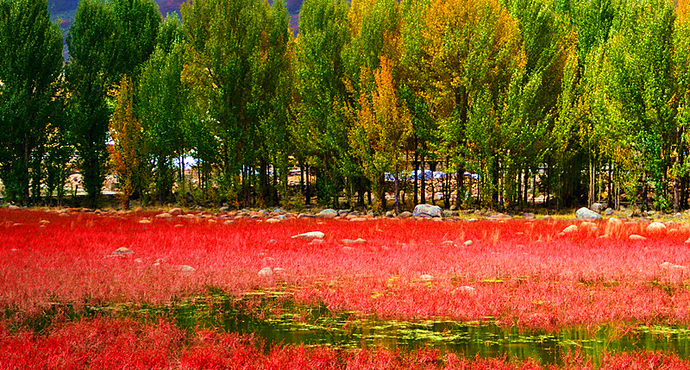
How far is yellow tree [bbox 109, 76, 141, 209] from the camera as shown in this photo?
→ 35781 mm

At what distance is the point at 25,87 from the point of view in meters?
36.1

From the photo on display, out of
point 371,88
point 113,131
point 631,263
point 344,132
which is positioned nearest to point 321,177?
point 344,132

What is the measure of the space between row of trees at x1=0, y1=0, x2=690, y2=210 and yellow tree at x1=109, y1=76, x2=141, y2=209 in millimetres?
116

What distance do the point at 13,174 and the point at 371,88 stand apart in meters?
22.4

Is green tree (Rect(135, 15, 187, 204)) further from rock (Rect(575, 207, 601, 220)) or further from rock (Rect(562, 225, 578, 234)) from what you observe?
rock (Rect(562, 225, 578, 234))

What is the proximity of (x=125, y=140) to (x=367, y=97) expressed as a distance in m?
14.8

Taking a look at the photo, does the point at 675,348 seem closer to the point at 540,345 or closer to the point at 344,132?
the point at 540,345

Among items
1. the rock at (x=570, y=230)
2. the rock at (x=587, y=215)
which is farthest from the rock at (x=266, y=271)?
the rock at (x=587, y=215)

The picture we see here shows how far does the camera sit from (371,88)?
30.4 metres

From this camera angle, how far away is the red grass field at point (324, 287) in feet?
19.3

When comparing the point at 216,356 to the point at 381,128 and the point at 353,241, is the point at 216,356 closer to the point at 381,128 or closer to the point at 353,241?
the point at 353,241

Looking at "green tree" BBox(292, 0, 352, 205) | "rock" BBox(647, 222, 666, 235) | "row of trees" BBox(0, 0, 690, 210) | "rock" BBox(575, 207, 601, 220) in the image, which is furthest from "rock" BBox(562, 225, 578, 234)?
"green tree" BBox(292, 0, 352, 205)

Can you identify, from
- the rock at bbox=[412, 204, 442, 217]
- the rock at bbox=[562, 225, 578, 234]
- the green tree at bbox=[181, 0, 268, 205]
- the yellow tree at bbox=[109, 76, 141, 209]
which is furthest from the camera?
the yellow tree at bbox=[109, 76, 141, 209]

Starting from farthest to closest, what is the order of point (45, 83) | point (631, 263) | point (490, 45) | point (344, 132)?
1. point (45, 83)
2. point (344, 132)
3. point (490, 45)
4. point (631, 263)
